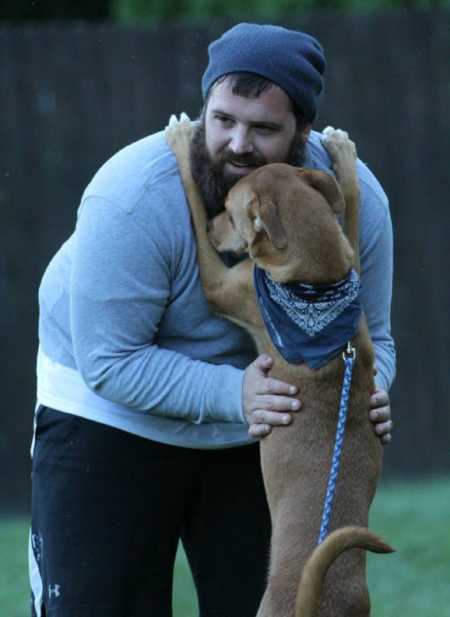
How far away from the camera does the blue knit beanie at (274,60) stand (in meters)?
3.98

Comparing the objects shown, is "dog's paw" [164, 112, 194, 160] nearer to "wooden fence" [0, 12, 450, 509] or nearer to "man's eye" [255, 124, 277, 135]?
"man's eye" [255, 124, 277, 135]

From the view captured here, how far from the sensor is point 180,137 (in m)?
4.22

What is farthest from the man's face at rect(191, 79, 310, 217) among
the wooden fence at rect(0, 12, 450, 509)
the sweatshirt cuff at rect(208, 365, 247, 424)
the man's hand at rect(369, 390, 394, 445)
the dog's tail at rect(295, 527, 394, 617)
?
the wooden fence at rect(0, 12, 450, 509)

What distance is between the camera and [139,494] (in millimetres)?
4305

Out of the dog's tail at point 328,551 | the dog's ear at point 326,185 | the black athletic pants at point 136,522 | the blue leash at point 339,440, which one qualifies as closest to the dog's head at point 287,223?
the dog's ear at point 326,185

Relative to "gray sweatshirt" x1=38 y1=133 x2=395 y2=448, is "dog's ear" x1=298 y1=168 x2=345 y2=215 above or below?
above

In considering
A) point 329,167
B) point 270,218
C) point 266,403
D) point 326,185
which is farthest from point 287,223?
point 266,403

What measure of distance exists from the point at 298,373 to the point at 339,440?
0.26 metres

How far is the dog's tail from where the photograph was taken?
3.51m

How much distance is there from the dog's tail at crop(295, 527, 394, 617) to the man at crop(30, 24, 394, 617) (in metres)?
0.59

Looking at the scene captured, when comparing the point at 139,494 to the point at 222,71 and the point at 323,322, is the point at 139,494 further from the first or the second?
the point at 222,71

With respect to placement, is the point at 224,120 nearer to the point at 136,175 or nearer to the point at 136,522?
the point at 136,175

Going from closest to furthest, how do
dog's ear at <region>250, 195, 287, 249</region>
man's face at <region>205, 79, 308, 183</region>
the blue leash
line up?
the blue leash → man's face at <region>205, 79, 308, 183</region> → dog's ear at <region>250, 195, 287, 249</region>

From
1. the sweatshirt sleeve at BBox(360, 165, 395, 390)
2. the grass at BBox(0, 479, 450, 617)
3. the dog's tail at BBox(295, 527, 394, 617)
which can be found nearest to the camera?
the dog's tail at BBox(295, 527, 394, 617)
